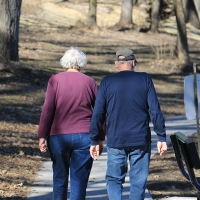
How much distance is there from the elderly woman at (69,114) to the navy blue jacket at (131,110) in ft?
1.30

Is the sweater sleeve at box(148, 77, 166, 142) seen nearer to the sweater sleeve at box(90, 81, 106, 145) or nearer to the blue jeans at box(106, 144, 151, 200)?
the blue jeans at box(106, 144, 151, 200)

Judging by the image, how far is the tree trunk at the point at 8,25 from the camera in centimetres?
1673

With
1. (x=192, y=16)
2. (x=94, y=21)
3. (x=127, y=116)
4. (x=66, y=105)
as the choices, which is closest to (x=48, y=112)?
(x=66, y=105)

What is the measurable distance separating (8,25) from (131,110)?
11.1 metres

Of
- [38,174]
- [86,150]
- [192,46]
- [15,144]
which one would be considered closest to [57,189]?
[86,150]

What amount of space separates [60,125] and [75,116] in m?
0.17

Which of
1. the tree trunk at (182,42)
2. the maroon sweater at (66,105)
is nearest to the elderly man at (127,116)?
the maroon sweater at (66,105)

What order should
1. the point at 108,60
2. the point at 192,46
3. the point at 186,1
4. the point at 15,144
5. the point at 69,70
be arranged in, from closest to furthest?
the point at 69,70 → the point at 15,144 → the point at 108,60 → the point at 192,46 → the point at 186,1

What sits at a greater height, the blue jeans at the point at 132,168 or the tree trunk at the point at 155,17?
the tree trunk at the point at 155,17

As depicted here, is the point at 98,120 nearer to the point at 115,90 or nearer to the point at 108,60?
the point at 115,90

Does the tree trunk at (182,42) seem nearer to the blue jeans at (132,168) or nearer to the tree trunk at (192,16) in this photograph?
the tree trunk at (192,16)

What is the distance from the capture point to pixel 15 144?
11.5m

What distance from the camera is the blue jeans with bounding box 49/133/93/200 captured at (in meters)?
6.66

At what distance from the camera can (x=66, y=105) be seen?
6.64 meters
